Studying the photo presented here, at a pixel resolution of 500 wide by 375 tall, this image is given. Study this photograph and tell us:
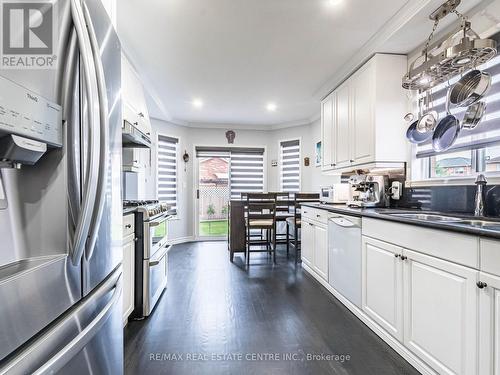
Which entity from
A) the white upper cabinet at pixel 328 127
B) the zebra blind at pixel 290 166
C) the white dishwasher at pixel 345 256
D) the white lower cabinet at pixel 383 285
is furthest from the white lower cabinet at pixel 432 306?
the zebra blind at pixel 290 166

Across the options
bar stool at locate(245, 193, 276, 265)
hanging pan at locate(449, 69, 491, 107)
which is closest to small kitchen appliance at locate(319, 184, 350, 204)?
→ bar stool at locate(245, 193, 276, 265)

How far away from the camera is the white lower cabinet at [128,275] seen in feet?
6.31

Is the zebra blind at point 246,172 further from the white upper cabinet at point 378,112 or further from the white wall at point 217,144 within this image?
the white upper cabinet at point 378,112

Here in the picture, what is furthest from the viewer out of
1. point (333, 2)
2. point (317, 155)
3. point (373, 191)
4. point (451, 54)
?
point (317, 155)

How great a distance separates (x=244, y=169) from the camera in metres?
5.84

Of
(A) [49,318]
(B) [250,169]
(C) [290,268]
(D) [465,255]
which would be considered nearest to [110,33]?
(A) [49,318]

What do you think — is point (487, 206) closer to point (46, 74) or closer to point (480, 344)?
point (480, 344)

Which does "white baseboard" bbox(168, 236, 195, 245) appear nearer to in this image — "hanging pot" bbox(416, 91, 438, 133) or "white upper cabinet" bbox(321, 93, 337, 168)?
"white upper cabinet" bbox(321, 93, 337, 168)

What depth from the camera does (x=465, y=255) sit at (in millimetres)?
1251

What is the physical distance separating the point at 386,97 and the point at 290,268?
2475mm

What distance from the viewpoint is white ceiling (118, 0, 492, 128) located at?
200cm

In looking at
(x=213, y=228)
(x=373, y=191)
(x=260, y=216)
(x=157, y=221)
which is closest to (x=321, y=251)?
(x=373, y=191)

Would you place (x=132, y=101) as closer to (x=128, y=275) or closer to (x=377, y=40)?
(x=128, y=275)

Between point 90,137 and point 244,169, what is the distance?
5070 millimetres
